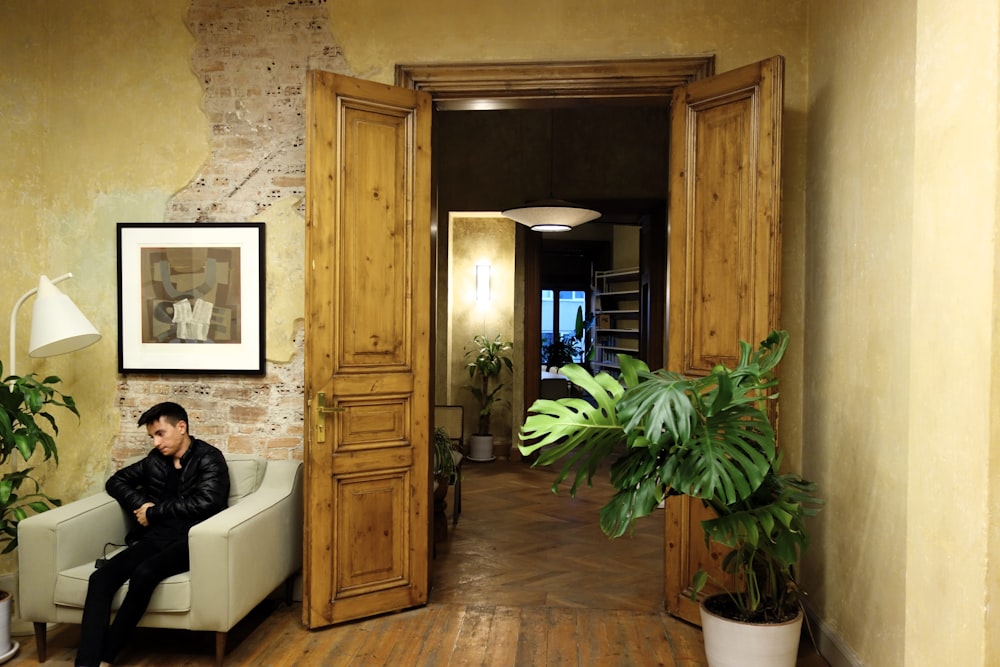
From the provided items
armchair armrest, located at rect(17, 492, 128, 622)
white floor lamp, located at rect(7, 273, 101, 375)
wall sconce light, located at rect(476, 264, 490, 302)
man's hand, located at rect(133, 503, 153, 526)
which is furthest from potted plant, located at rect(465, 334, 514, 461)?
armchair armrest, located at rect(17, 492, 128, 622)

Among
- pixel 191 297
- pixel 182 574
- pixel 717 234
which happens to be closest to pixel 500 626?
pixel 182 574

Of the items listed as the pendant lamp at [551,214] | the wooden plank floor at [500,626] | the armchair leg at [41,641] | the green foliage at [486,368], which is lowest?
the wooden plank floor at [500,626]

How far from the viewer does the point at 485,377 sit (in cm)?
808

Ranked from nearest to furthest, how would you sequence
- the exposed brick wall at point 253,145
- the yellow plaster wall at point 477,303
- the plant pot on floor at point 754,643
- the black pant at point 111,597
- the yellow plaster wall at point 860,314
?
the yellow plaster wall at point 860,314 < the plant pot on floor at point 754,643 < the black pant at point 111,597 < the exposed brick wall at point 253,145 < the yellow plaster wall at point 477,303

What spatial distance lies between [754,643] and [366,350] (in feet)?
6.99

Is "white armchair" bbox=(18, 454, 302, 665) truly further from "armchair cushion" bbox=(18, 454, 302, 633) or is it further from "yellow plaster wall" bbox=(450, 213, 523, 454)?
"yellow plaster wall" bbox=(450, 213, 523, 454)

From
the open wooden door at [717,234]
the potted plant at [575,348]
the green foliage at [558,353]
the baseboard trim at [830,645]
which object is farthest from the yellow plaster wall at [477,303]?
the baseboard trim at [830,645]

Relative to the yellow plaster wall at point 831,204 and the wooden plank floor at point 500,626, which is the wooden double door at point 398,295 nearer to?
the wooden plank floor at point 500,626

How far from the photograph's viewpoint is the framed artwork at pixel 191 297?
12.8 feet

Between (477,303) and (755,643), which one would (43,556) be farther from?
(477,303)

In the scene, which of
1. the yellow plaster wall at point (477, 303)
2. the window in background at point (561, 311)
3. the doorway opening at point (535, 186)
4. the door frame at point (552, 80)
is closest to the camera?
the door frame at point (552, 80)

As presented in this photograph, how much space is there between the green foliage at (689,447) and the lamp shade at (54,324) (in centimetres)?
219

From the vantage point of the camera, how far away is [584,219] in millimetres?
6691

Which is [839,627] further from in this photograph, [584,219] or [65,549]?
[584,219]
